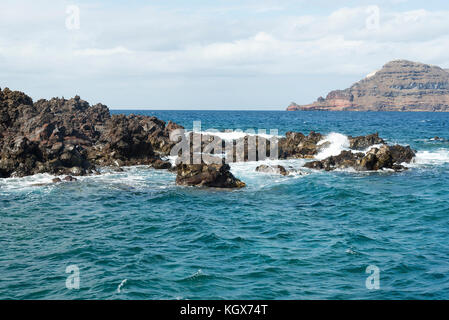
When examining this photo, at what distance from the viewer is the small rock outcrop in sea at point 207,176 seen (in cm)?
3594

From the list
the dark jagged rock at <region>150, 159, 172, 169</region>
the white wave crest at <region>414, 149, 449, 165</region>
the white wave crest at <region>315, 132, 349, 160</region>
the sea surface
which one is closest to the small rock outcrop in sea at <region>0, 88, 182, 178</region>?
the dark jagged rock at <region>150, 159, 172, 169</region>

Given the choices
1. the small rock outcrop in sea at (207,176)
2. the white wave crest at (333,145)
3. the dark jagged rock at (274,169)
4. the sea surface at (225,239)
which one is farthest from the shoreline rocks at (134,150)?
the sea surface at (225,239)

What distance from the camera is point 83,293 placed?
52.8 feet

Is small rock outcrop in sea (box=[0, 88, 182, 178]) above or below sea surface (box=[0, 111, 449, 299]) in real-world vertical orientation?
above

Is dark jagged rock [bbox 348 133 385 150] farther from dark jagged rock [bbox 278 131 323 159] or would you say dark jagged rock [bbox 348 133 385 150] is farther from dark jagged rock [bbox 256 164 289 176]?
dark jagged rock [bbox 256 164 289 176]

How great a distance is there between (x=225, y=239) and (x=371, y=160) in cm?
2646

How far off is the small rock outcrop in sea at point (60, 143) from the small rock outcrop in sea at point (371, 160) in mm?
18152

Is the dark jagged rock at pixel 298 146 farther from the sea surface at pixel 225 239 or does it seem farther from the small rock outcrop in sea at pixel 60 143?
the sea surface at pixel 225 239

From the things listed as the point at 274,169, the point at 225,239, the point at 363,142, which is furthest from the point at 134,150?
the point at 363,142

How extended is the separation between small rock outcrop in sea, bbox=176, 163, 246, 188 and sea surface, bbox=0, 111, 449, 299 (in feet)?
4.35

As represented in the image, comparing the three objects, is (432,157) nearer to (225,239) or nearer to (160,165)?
(160,165)

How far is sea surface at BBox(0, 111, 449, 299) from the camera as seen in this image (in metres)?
16.8
